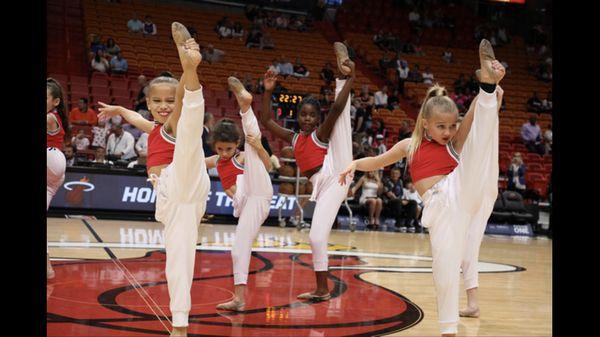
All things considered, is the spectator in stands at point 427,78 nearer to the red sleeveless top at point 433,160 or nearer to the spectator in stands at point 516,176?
the spectator in stands at point 516,176

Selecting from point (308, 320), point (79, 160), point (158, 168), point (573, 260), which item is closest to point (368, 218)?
point (79, 160)

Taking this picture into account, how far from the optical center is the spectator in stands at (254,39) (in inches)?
756

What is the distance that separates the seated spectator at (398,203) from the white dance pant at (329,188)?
7.87 metres

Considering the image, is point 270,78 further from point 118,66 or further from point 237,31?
point 237,31

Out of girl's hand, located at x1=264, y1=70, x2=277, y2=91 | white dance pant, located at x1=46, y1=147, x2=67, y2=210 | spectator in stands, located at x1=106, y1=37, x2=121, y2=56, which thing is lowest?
white dance pant, located at x1=46, y1=147, x2=67, y2=210

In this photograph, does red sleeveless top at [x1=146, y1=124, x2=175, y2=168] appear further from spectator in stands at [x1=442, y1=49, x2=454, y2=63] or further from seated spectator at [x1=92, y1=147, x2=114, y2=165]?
spectator in stands at [x1=442, y1=49, x2=454, y2=63]

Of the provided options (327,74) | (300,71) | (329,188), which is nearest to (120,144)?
(300,71)

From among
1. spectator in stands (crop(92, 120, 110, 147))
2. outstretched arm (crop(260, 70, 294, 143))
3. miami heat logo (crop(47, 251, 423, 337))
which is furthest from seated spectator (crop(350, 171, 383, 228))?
outstretched arm (crop(260, 70, 294, 143))

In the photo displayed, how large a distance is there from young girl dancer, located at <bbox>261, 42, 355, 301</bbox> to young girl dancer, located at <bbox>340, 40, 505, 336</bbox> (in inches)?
57.7

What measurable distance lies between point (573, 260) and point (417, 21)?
2228 centimetres

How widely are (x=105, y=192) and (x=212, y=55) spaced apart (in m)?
7.49

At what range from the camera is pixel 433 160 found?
388 centimetres

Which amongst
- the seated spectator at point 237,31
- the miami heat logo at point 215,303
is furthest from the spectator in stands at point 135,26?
the miami heat logo at point 215,303

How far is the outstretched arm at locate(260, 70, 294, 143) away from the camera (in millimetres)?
5211
